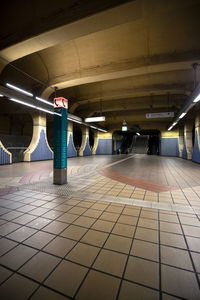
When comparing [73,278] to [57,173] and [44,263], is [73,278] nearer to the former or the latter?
[44,263]

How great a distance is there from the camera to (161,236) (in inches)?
80.4

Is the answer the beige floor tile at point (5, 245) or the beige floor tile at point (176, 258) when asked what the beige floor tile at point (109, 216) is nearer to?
the beige floor tile at point (176, 258)

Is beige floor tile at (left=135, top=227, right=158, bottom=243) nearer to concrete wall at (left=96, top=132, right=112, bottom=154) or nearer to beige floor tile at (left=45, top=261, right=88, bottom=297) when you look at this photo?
beige floor tile at (left=45, top=261, right=88, bottom=297)

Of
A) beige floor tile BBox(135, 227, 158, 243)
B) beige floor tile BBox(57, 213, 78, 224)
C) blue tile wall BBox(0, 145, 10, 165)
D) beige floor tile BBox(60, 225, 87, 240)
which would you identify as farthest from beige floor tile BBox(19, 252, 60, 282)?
blue tile wall BBox(0, 145, 10, 165)

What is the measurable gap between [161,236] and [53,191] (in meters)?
2.98

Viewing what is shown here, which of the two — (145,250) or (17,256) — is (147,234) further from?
(17,256)

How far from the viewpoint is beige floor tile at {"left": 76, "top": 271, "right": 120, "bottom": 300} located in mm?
1194

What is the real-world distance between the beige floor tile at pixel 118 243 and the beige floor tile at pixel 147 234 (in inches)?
8.3

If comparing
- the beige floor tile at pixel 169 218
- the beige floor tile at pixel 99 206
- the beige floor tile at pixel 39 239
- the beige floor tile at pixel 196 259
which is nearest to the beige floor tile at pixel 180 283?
the beige floor tile at pixel 196 259

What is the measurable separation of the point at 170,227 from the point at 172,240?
0.35 meters

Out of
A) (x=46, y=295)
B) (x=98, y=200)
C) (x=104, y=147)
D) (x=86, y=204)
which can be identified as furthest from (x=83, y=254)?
(x=104, y=147)

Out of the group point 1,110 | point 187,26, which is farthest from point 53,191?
point 1,110

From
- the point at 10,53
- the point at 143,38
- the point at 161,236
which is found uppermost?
the point at 143,38

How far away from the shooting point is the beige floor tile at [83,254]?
5.19ft
